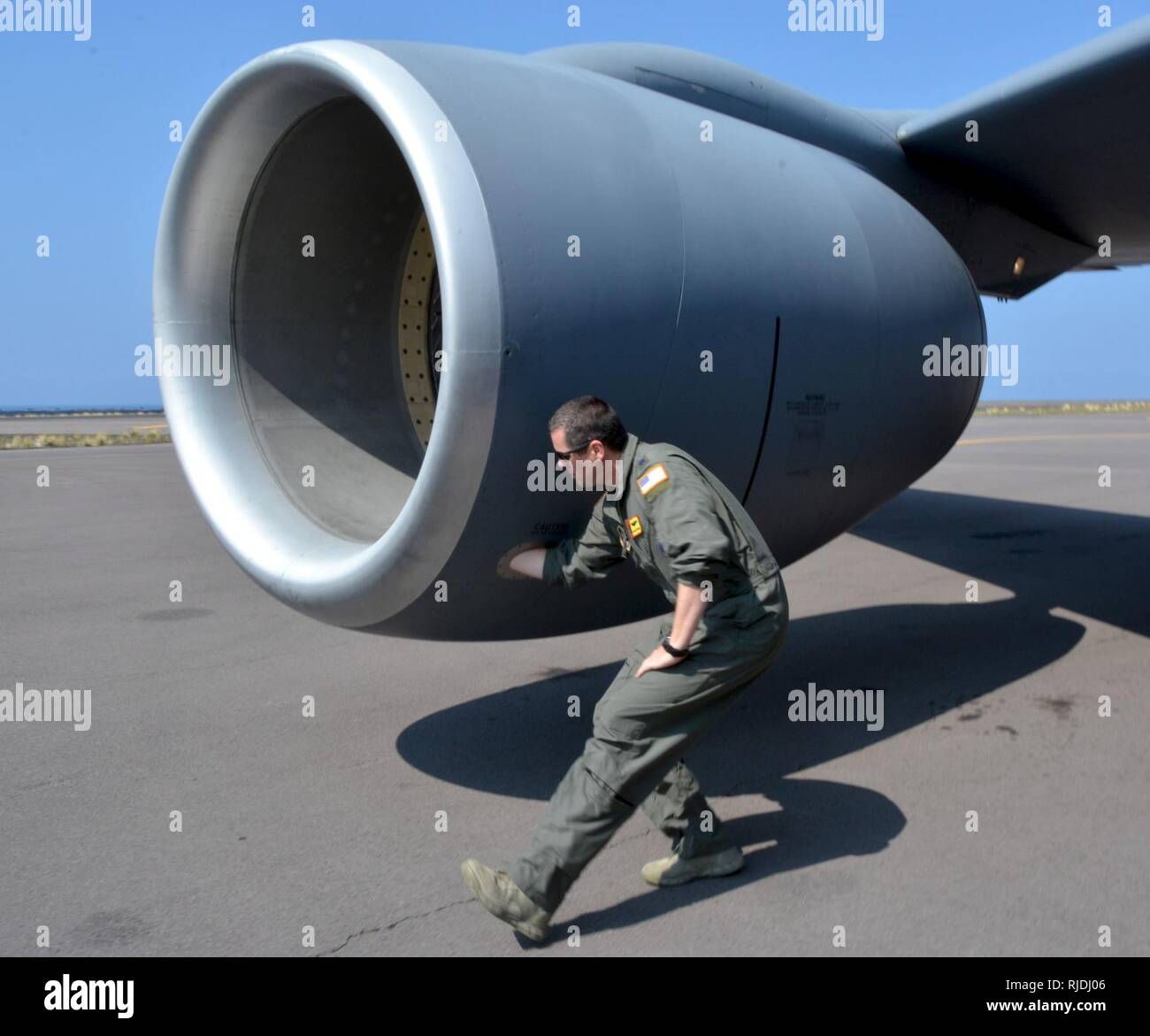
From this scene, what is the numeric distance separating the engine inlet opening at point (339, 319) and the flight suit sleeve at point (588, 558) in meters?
0.89

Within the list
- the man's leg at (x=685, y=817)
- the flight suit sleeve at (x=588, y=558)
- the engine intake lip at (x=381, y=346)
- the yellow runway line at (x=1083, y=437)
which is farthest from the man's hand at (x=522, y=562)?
the yellow runway line at (x=1083, y=437)

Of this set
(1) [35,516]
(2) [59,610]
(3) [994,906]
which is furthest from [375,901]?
(1) [35,516]

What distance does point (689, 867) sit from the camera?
3.16 meters

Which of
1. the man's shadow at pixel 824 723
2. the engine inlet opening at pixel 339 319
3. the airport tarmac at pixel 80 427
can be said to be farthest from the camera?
the airport tarmac at pixel 80 427

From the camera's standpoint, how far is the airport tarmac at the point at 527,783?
9.49ft

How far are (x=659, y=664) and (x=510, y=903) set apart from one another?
2.40 feet

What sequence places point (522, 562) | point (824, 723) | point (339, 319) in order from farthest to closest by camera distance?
point (824, 723), point (339, 319), point (522, 562)

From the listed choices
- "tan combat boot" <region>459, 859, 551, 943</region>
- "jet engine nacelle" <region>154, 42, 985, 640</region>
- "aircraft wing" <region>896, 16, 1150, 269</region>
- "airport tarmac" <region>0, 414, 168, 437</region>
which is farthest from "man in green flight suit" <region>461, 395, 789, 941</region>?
"airport tarmac" <region>0, 414, 168, 437</region>

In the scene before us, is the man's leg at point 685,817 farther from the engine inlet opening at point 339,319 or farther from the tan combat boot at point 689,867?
the engine inlet opening at point 339,319

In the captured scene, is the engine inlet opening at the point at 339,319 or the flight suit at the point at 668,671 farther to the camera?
the engine inlet opening at the point at 339,319

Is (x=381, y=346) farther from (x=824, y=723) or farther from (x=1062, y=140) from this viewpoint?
(x=1062, y=140)

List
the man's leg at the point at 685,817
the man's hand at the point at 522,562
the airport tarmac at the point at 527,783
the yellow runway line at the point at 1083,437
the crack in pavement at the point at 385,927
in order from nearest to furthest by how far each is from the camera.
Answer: the crack in pavement at the point at 385,927, the airport tarmac at the point at 527,783, the man's leg at the point at 685,817, the man's hand at the point at 522,562, the yellow runway line at the point at 1083,437

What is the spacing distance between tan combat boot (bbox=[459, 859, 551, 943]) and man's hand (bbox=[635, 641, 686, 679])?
66 cm

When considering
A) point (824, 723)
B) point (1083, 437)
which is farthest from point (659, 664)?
point (1083, 437)
